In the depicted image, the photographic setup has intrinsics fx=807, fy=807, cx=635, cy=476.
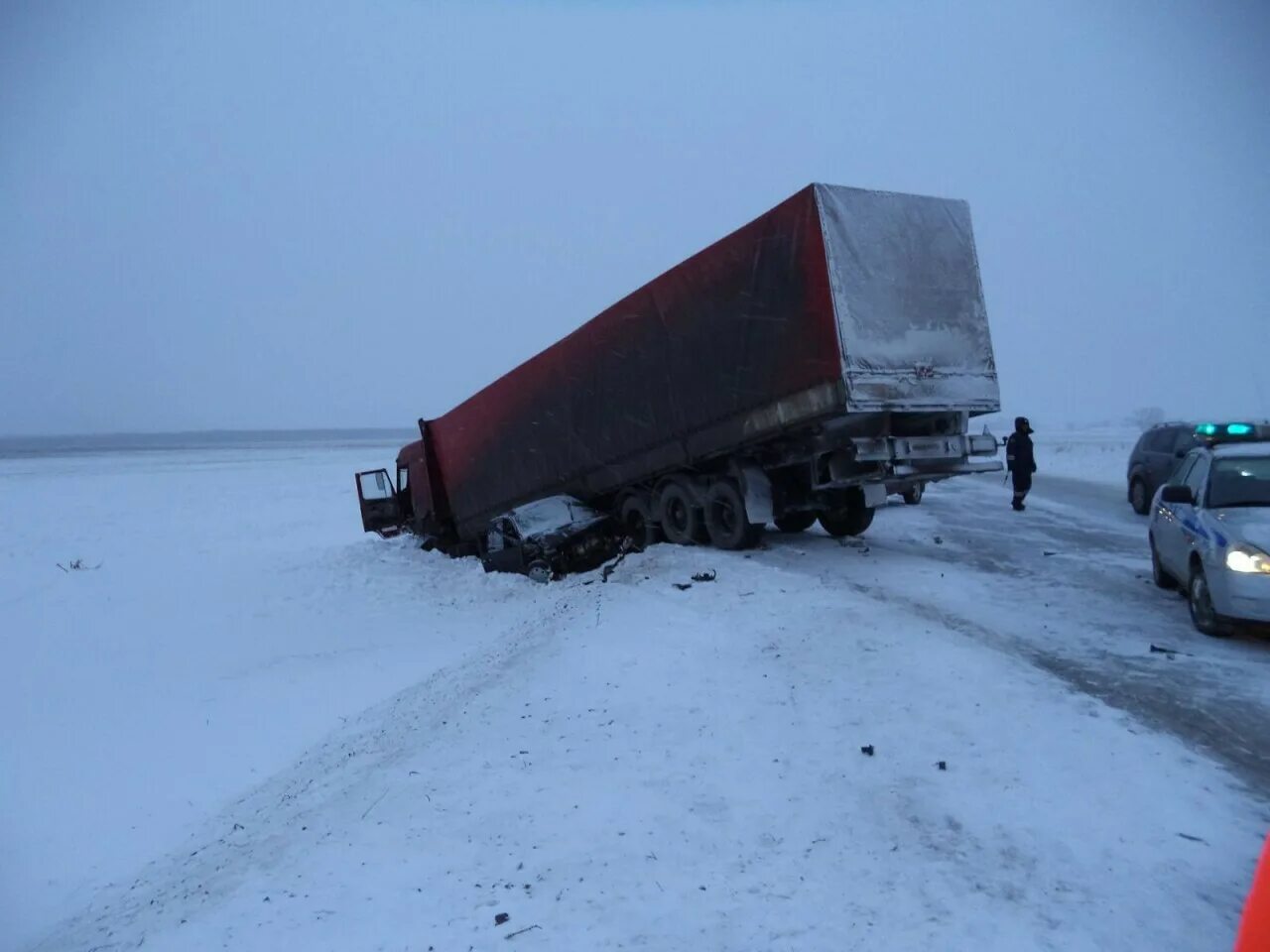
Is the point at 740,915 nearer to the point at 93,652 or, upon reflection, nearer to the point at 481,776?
the point at 481,776

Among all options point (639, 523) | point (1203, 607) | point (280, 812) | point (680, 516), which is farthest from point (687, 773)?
point (639, 523)

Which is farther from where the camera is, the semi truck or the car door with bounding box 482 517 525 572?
the car door with bounding box 482 517 525 572

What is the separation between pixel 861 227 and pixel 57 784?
9.78 m

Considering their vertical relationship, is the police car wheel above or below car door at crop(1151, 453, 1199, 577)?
below

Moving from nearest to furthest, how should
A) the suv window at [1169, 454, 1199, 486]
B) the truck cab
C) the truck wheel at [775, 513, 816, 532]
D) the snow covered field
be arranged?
the snow covered field
the suv window at [1169, 454, 1199, 486]
the truck wheel at [775, 513, 816, 532]
the truck cab

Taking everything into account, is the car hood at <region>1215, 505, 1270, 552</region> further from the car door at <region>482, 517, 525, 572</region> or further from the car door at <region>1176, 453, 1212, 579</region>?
the car door at <region>482, 517, 525, 572</region>

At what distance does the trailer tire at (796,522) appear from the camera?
12984mm

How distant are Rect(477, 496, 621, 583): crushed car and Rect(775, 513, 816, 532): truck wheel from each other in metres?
2.73

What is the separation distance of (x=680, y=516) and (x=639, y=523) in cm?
136

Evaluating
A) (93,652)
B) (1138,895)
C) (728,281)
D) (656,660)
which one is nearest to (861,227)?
(728,281)

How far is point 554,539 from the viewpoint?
12.6 m

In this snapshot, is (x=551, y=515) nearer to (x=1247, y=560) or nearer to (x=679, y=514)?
(x=679, y=514)

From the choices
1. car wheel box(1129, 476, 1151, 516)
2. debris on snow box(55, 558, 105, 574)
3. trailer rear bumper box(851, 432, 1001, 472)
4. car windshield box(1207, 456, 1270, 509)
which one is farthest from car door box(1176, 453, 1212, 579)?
debris on snow box(55, 558, 105, 574)

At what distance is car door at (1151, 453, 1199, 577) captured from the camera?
7922 millimetres
